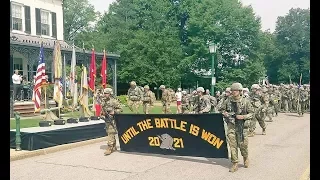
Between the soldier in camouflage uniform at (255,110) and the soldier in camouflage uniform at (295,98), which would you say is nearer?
the soldier in camouflage uniform at (255,110)

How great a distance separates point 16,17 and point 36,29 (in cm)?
192

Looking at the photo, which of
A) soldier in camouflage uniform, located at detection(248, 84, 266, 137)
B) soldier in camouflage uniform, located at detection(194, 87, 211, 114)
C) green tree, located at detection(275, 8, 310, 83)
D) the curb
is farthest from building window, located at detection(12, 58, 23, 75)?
green tree, located at detection(275, 8, 310, 83)

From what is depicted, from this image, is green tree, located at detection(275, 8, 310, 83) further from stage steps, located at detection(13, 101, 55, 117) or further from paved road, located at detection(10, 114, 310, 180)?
paved road, located at detection(10, 114, 310, 180)

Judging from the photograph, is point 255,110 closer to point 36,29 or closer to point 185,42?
point 36,29

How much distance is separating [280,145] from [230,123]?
13.9ft

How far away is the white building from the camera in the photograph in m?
26.4

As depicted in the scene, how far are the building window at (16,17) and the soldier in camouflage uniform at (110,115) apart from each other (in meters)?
18.9

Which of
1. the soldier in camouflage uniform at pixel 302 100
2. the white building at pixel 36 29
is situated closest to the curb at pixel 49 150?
the white building at pixel 36 29

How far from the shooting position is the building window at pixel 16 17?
27.5m

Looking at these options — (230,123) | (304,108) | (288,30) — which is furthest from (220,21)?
(230,123)

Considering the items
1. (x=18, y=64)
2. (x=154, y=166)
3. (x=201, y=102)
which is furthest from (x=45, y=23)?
(x=154, y=166)

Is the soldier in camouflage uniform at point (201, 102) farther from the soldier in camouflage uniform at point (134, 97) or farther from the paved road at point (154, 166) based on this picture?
the soldier in camouflage uniform at point (134, 97)

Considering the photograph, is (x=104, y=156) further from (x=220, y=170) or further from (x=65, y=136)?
(x=220, y=170)

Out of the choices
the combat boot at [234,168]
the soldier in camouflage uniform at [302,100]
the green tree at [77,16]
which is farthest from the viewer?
the green tree at [77,16]
